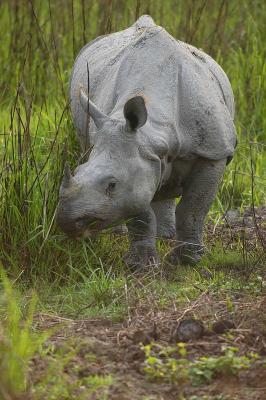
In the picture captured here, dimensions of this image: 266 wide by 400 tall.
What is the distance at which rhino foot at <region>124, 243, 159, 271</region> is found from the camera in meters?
5.92

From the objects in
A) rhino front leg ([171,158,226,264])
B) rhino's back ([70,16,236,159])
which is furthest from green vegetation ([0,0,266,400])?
rhino's back ([70,16,236,159])

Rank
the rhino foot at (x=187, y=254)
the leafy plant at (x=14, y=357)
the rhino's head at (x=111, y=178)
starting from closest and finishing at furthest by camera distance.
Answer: the leafy plant at (x=14, y=357), the rhino's head at (x=111, y=178), the rhino foot at (x=187, y=254)

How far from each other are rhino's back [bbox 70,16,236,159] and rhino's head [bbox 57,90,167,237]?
0.19 metres

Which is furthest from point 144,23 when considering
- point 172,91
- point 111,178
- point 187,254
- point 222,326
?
point 222,326

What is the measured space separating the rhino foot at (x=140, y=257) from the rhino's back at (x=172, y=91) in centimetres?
55

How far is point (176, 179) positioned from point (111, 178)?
80cm

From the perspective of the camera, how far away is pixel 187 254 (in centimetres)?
621

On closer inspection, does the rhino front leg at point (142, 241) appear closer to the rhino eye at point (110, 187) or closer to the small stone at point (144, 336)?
the rhino eye at point (110, 187)

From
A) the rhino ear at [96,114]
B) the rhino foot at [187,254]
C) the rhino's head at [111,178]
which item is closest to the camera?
the rhino's head at [111,178]

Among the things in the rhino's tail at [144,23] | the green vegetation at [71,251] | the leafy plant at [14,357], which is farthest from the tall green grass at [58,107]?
the leafy plant at [14,357]

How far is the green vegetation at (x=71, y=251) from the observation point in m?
4.39

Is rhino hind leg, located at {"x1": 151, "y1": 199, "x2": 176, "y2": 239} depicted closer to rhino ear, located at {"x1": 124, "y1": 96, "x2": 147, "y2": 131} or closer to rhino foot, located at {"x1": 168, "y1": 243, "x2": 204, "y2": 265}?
rhino foot, located at {"x1": 168, "y1": 243, "x2": 204, "y2": 265}

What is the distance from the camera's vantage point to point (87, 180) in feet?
17.3

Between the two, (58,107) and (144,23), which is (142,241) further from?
(58,107)
